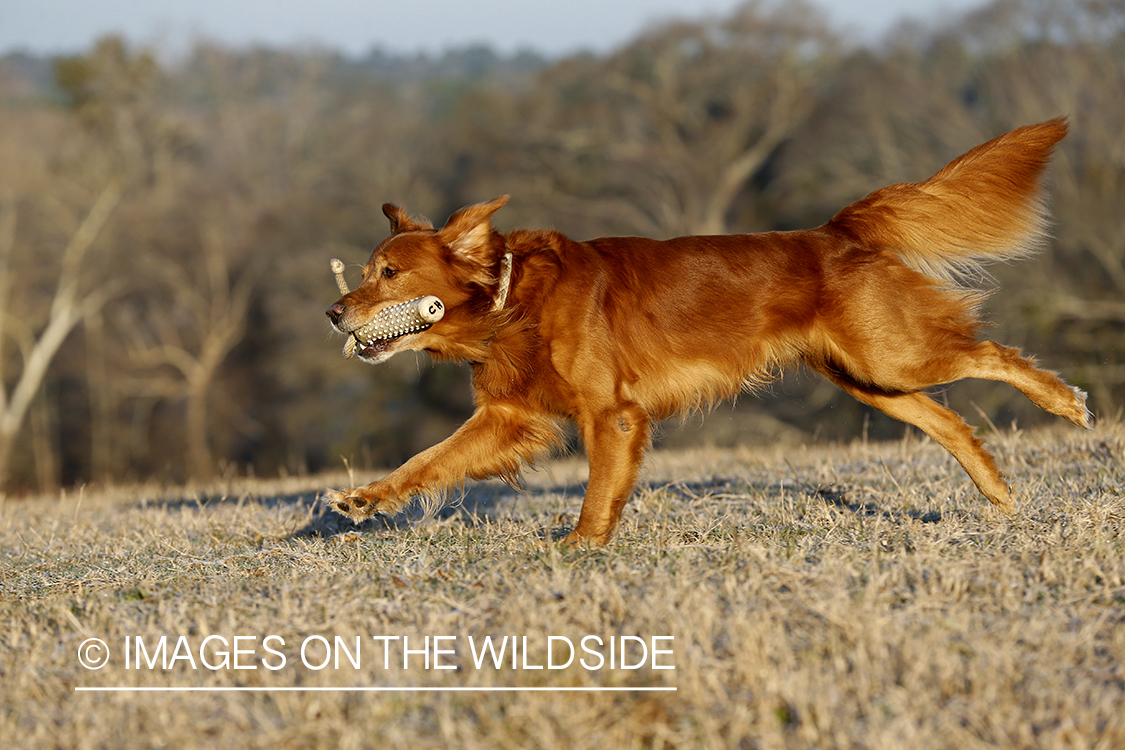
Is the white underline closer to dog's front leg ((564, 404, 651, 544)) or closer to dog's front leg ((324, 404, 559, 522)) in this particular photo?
dog's front leg ((564, 404, 651, 544))

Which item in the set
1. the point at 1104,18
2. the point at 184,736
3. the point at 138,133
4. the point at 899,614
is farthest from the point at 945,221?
the point at 138,133

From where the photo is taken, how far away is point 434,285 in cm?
473

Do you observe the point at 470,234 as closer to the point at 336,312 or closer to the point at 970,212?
the point at 336,312

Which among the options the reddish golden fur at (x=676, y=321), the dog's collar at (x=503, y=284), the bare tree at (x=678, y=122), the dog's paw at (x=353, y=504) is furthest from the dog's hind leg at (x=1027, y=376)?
the bare tree at (x=678, y=122)

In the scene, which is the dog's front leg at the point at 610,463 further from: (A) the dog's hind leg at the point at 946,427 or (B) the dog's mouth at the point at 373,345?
(A) the dog's hind leg at the point at 946,427

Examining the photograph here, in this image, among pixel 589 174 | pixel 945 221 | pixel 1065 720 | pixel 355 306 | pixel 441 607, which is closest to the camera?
pixel 1065 720

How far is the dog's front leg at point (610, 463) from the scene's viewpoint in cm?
433

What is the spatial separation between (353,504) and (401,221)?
1.42 metres

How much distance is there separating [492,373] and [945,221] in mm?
2309

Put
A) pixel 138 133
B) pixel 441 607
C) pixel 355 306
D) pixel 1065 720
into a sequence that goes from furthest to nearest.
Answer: pixel 138 133 < pixel 355 306 < pixel 441 607 < pixel 1065 720

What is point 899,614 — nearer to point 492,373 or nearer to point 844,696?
point 844,696

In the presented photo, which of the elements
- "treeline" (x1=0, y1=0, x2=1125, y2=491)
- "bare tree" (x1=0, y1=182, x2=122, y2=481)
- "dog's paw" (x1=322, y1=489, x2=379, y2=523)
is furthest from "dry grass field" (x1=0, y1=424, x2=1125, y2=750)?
"bare tree" (x1=0, y1=182, x2=122, y2=481)

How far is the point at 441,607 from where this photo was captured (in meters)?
→ 3.27

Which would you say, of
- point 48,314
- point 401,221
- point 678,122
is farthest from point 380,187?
point 401,221
